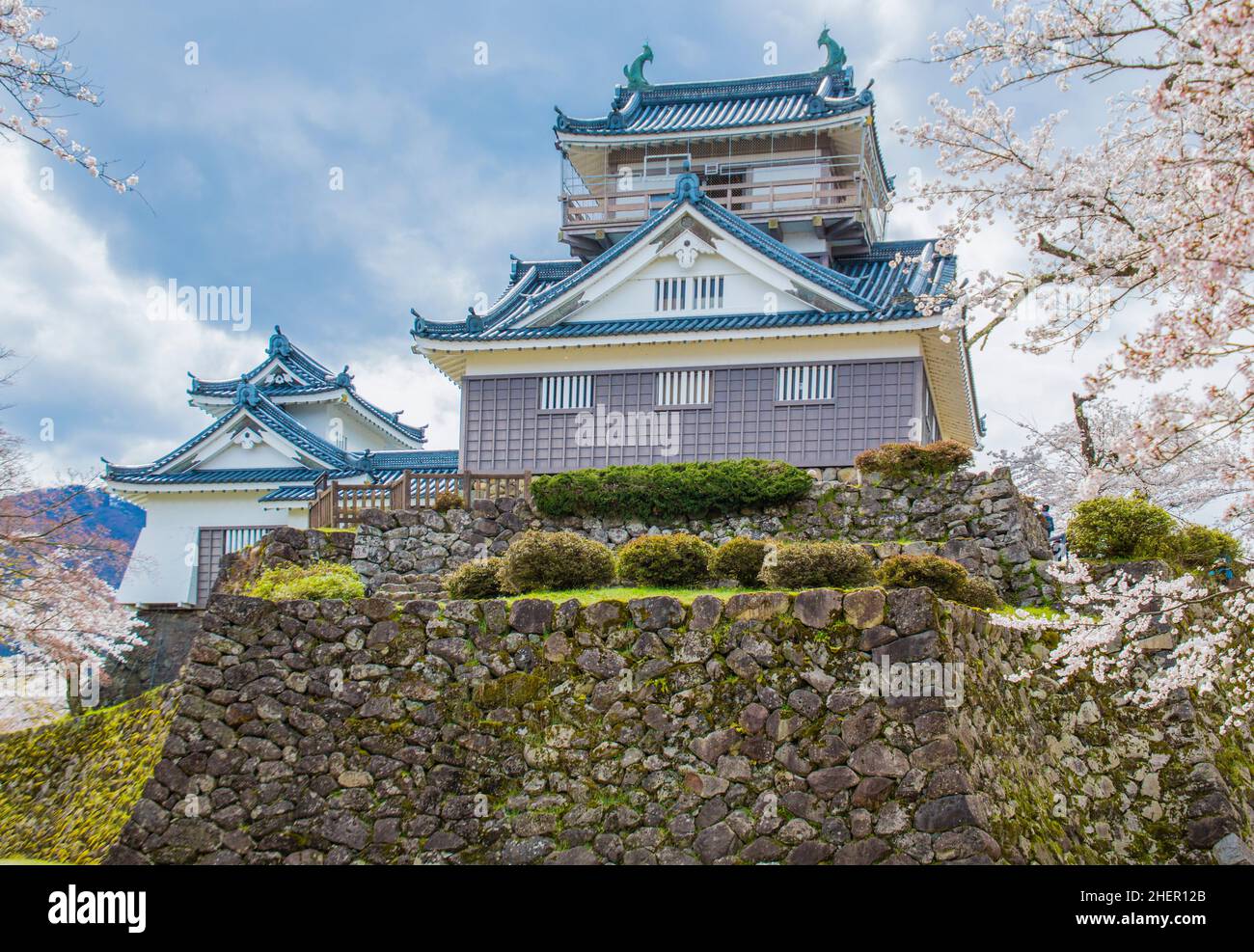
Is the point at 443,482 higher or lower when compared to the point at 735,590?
higher

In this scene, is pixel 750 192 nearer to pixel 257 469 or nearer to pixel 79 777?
pixel 257 469

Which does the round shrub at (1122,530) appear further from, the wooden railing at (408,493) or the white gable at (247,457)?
the white gable at (247,457)

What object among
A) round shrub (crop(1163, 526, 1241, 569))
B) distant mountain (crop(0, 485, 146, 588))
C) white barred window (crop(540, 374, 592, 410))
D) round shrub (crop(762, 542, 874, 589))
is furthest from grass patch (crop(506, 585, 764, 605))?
white barred window (crop(540, 374, 592, 410))

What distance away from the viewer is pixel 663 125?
33.1 meters

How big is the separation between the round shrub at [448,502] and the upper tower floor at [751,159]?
11120mm

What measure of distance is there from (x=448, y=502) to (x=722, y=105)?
1675 centimetres

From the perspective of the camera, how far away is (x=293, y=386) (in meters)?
34.9

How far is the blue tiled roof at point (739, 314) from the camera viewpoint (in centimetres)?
2430

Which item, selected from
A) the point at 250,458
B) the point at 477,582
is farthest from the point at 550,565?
the point at 250,458

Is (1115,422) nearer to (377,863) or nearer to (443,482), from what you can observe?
(443,482)

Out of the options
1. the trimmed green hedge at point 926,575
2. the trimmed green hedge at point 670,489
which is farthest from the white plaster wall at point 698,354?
the trimmed green hedge at point 926,575
